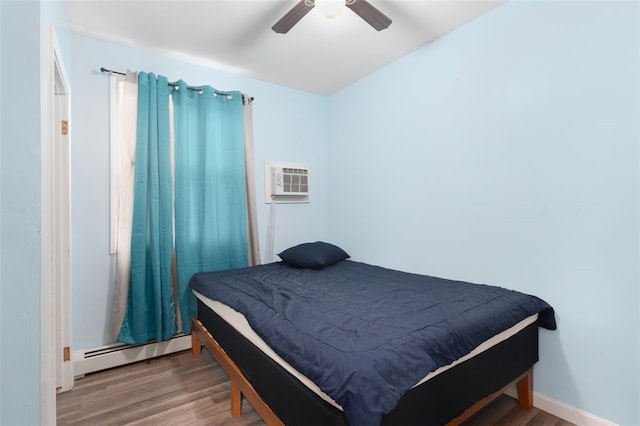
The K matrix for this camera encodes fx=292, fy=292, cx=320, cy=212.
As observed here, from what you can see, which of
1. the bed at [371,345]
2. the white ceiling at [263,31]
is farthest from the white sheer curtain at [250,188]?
the bed at [371,345]

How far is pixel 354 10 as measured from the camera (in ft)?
5.58

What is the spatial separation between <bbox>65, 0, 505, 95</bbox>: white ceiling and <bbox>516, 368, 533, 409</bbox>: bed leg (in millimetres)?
2361

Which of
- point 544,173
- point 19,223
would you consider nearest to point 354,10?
point 544,173

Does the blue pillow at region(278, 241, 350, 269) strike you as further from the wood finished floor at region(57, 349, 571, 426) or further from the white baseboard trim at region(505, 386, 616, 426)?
the white baseboard trim at region(505, 386, 616, 426)

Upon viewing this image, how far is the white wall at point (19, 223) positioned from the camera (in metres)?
0.78

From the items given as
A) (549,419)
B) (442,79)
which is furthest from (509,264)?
(442,79)

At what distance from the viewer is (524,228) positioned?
5.97 feet

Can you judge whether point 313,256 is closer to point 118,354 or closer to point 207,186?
point 207,186

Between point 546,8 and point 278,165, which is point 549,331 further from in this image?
point 278,165

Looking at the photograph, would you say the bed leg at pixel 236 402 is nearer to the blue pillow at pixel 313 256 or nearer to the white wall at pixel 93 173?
the blue pillow at pixel 313 256

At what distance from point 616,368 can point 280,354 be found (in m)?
1.71

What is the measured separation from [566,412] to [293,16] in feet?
9.05

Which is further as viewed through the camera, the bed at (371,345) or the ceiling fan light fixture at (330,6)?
the ceiling fan light fixture at (330,6)

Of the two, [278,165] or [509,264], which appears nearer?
[509,264]
